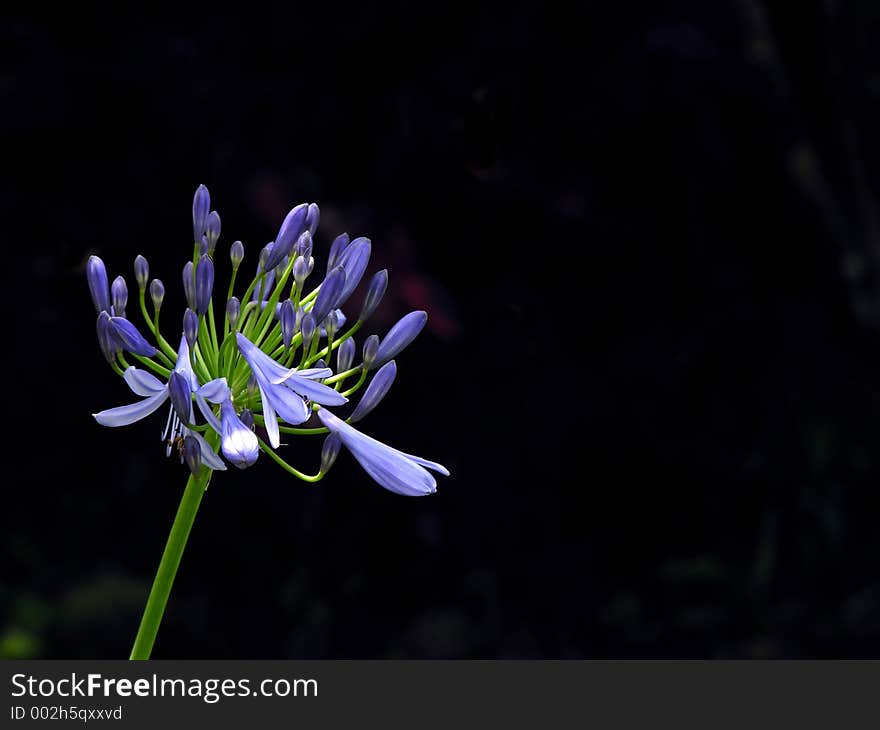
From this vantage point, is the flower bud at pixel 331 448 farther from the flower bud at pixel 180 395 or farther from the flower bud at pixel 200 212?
the flower bud at pixel 200 212

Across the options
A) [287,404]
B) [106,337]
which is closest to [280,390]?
[287,404]

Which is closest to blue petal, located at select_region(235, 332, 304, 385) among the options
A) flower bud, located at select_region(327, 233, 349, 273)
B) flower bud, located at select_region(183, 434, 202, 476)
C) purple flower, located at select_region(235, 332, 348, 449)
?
purple flower, located at select_region(235, 332, 348, 449)

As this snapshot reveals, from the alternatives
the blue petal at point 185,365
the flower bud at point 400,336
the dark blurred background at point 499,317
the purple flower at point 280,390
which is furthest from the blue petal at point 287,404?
the dark blurred background at point 499,317

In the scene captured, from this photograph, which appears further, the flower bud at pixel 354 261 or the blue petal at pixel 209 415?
the flower bud at pixel 354 261

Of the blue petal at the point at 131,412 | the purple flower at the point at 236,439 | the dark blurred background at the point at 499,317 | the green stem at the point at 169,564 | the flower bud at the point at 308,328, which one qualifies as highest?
the dark blurred background at the point at 499,317

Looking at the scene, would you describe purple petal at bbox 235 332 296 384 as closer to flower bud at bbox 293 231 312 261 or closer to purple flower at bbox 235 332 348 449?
purple flower at bbox 235 332 348 449

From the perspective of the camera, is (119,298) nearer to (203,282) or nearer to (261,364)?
(203,282)

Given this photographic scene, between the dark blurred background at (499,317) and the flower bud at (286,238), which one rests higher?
the dark blurred background at (499,317)
